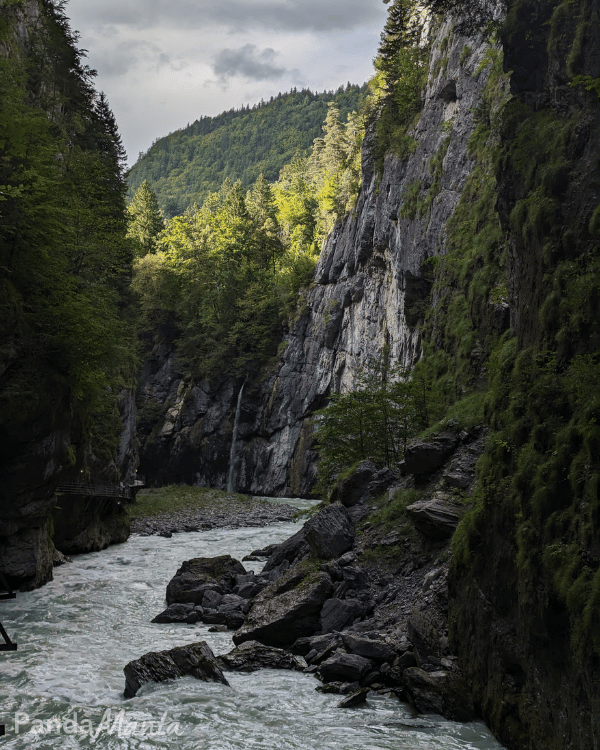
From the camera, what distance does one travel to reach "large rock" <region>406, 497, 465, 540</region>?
13023 mm

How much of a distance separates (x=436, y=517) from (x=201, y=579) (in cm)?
740

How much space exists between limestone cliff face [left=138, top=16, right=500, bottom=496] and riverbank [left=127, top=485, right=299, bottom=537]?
7.04 m

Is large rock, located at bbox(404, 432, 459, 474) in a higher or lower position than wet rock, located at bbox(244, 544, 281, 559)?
higher

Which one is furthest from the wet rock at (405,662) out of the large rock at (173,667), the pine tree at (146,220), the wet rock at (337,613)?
the pine tree at (146,220)

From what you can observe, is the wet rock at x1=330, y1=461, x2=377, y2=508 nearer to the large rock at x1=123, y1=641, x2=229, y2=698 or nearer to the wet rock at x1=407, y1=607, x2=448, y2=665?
the wet rock at x1=407, y1=607, x2=448, y2=665

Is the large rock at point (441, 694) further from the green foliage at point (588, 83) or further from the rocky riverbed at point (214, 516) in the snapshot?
the rocky riverbed at point (214, 516)

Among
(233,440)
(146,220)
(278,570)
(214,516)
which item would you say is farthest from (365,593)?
(146,220)

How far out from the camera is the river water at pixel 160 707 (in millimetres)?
7922

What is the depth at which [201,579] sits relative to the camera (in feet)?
55.5

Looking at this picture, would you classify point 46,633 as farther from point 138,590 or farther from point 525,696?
A: point 525,696

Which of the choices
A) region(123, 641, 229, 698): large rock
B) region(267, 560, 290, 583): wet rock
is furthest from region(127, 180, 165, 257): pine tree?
region(123, 641, 229, 698): large rock

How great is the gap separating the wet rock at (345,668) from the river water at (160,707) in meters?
0.31

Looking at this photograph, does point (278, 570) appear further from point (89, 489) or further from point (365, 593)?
point (89, 489)

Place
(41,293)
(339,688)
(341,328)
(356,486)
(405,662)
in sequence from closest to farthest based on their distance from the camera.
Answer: (339,688) < (405,662) < (41,293) < (356,486) < (341,328)
